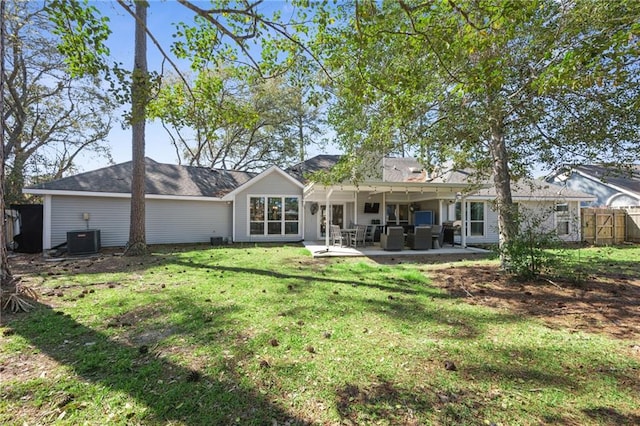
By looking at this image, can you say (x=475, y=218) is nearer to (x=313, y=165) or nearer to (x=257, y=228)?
(x=313, y=165)

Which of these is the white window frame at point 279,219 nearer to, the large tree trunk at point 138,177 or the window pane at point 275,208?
the window pane at point 275,208

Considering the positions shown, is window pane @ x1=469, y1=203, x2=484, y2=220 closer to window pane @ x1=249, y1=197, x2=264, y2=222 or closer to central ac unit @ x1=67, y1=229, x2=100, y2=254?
window pane @ x1=249, y1=197, x2=264, y2=222

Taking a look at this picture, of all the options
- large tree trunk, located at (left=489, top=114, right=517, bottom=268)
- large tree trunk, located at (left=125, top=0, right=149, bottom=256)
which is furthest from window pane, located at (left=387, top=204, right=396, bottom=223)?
large tree trunk, located at (left=125, top=0, right=149, bottom=256)

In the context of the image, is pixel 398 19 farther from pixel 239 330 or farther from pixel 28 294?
pixel 28 294

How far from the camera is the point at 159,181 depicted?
47.5ft

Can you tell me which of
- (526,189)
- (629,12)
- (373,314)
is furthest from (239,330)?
(526,189)

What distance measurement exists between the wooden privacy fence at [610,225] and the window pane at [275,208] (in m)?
14.3

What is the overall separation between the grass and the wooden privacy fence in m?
14.1

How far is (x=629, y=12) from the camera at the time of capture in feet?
13.8

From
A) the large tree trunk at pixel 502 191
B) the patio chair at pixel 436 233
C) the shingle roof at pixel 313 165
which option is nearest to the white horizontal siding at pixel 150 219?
the shingle roof at pixel 313 165

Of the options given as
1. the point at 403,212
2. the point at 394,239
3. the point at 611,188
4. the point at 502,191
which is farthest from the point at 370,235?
Result: the point at 611,188

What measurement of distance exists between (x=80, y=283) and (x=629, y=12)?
1008 cm

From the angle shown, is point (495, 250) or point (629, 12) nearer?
point (629, 12)

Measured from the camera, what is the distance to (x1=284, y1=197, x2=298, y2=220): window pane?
14969 mm
